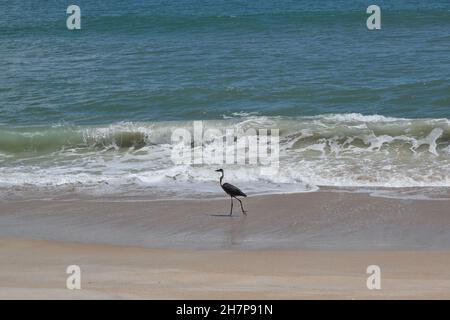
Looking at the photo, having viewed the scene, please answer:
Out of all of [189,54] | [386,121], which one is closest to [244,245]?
[386,121]

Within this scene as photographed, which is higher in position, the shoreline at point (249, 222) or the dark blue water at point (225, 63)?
the dark blue water at point (225, 63)

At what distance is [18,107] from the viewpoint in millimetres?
18562

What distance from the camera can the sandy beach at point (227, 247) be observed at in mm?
7660

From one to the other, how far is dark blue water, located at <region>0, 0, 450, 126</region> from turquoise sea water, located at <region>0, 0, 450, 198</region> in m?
0.05

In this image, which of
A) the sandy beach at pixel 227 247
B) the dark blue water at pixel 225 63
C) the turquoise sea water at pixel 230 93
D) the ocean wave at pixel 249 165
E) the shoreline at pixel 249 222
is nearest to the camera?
the sandy beach at pixel 227 247

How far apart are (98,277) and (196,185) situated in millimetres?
4374

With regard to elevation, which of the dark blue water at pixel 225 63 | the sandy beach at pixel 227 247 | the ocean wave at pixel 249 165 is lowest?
the sandy beach at pixel 227 247

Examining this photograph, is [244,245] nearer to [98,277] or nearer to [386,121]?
[98,277]

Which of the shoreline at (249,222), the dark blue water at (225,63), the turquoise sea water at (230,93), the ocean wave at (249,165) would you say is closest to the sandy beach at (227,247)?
the shoreline at (249,222)

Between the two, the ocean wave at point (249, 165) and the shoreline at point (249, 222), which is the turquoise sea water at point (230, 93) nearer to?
the ocean wave at point (249, 165)

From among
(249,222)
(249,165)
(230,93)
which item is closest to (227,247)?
(249,222)

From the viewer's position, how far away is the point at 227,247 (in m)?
9.34

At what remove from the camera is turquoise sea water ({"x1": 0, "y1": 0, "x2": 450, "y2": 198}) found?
13211 millimetres

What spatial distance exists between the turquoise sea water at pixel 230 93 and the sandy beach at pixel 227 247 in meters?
1.17
